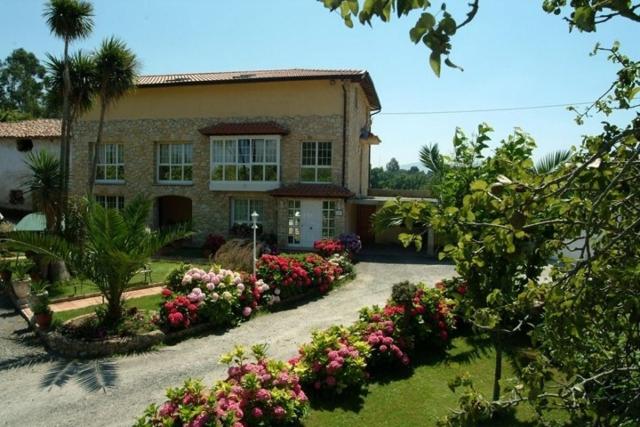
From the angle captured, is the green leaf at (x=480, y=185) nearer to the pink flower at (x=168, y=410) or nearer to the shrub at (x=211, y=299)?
the pink flower at (x=168, y=410)

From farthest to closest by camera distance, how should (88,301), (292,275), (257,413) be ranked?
1. (292,275)
2. (88,301)
3. (257,413)

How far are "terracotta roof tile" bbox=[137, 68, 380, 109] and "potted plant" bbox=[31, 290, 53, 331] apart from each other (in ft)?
48.4

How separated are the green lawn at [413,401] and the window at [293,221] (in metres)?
13.4

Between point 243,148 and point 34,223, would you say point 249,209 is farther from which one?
point 34,223

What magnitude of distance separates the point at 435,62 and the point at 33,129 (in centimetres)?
3397

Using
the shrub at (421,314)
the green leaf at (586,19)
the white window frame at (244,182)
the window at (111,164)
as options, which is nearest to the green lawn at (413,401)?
the shrub at (421,314)

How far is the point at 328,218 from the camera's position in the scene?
71.7 ft

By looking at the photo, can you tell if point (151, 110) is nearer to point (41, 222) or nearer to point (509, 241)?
point (41, 222)

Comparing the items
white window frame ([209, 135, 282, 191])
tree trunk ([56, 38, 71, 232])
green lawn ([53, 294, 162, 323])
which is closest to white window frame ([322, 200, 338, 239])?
white window frame ([209, 135, 282, 191])

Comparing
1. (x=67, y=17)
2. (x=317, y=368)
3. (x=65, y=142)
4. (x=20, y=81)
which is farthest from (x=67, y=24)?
(x=20, y=81)

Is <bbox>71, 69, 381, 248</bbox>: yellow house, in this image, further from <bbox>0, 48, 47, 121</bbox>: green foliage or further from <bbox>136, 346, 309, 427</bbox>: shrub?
<bbox>0, 48, 47, 121</bbox>: green foliage

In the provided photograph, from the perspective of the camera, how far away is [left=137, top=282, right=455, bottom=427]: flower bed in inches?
231

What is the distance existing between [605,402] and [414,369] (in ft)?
23.2

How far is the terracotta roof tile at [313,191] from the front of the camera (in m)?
21.1
